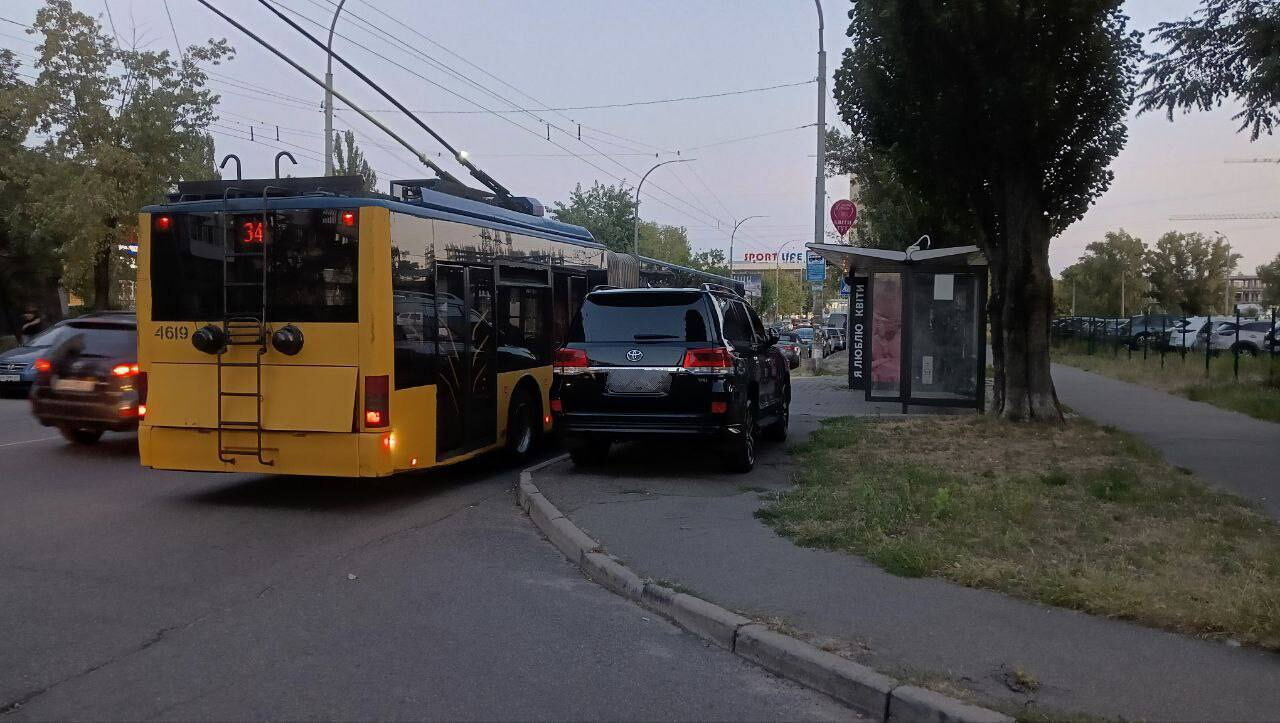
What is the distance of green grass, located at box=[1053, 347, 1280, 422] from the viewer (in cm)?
2012

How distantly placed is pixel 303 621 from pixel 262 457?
3.26m

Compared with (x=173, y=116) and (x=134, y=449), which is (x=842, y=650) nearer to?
(x=134, y=449)

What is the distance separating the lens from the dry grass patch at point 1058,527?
238 inches

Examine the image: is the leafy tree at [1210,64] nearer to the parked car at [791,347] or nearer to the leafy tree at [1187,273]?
the parked car at [791,347]

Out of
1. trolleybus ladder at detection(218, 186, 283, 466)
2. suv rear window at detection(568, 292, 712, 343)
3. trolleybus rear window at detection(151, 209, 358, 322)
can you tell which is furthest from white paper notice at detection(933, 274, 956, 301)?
trolleybus ladder at detection(218, 186, 283, 466)

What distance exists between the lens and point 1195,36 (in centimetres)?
1548

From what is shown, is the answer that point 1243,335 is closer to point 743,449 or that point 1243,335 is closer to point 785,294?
point 743,449

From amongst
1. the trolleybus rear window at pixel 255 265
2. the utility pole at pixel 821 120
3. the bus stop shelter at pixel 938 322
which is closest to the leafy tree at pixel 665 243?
the utility pole at pixel 821 120

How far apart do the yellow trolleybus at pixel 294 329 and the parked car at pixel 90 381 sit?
3395 millimetres

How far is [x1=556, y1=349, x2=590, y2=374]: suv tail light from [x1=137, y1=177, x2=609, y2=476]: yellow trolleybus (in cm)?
126

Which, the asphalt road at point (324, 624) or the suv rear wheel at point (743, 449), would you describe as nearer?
the asphalt road at point (324, 624)

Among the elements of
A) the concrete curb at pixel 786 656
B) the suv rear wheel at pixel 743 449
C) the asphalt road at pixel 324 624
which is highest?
the suv rear wheel at pixel 743 449

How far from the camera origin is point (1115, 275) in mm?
74125

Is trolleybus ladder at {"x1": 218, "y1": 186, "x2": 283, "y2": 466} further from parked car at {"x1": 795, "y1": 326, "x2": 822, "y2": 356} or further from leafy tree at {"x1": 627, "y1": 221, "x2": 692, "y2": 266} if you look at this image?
leafy tree at {"x1": 627, "y1": 221, "x2": 692, "y2": 266}
